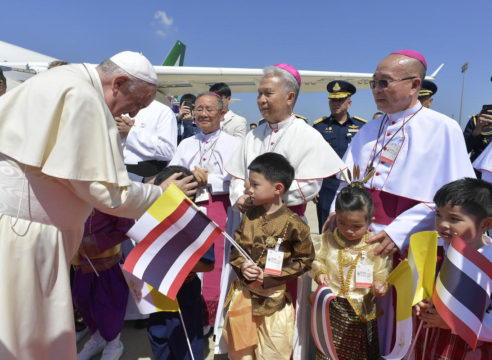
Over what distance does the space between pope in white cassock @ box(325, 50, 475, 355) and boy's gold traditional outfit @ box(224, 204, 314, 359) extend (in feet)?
1.68

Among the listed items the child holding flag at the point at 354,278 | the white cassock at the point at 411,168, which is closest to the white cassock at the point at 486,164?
the white cassock at the point at 411,168

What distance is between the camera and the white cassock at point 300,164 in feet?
8.29

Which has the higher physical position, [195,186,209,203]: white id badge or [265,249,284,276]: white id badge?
[195,186,209,203]: white id badge

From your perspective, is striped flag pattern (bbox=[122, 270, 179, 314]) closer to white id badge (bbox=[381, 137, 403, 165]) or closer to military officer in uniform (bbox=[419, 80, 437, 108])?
white id badge (bbox=[381, 137, 403, 165])

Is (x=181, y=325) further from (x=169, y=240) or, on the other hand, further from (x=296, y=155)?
(x=296, y=155)

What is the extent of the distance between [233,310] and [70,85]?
67.9 inches

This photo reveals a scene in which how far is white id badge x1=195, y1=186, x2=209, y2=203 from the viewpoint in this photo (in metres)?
3.35

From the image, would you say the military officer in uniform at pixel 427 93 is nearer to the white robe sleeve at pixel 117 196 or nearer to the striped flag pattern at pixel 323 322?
the striped flag pattern at pixel 323 322

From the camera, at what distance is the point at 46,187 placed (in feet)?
5.60

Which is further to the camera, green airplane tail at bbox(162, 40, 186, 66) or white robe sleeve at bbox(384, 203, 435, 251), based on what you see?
green airplane tail at bbox(162, 40, 186, 66)

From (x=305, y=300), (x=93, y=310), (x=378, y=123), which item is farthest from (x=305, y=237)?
(x=93, y=310)

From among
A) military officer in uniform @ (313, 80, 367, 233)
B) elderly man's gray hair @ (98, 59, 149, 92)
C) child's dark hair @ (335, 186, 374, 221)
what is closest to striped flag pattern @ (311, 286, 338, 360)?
child's dark hair @ (335, 186, 374, 221)

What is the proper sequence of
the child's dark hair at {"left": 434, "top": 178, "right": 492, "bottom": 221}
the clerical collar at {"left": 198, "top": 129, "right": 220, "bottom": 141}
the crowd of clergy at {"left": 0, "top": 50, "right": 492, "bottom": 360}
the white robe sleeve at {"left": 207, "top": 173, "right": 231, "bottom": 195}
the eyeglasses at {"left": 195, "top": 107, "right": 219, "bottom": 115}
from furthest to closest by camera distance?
the clerical collar at {"left": 198, "top": 129, "right": 220, "bottom": 141} → the eyeglasses at {"left": 195, "top": 107, "right": 219, "bottom": 115} → the white robe sleeve at {"left": 207, "top": 173, "right": 231, "bottom": 195} → the child's dark hair at {"left": 434, "top": 178, "right": 492, "bottom": 221} → the crowd of clergy at {"left": 0, "top": 50, "right": 492, "bottom": 360}

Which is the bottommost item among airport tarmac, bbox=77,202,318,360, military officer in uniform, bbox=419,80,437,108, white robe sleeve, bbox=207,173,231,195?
airport tarmac, bbox=77,202,318,360
